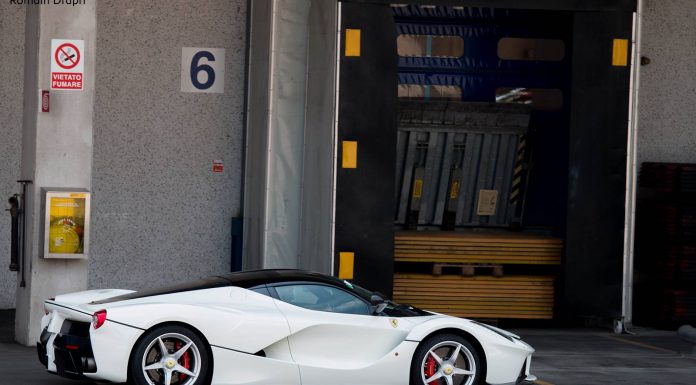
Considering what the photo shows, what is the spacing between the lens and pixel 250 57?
1542cm

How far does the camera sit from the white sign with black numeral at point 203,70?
618 inches

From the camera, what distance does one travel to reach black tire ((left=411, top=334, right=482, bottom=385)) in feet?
30.3

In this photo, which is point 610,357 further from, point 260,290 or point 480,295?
point 260,290

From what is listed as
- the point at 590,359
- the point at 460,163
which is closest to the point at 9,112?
the point at 460,163

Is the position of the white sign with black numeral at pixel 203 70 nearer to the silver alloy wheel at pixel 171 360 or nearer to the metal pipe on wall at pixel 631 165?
the metal pipe on wall at pixel 631 165

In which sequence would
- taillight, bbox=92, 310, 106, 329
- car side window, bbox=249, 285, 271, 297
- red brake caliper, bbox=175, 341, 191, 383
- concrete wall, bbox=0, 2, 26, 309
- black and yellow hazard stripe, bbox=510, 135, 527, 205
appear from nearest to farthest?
taillight, bbox=92, 310, 106, 329 < red brake caliper, bbox=175, 341, 191, 383 < car side window, bbox=249, 285, 271, 297 < concrete wall, bbox=0, 2, 26, 309 < black and yellow hazard stripe, bbox=510, 135, 527, 205

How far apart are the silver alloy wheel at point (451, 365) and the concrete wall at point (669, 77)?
7300mm

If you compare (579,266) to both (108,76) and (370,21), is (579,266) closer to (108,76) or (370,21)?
(370,21)

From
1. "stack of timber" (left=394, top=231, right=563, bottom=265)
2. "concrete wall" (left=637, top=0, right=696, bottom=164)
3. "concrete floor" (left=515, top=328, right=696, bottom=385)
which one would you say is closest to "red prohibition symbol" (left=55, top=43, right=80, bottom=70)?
"stack of timber" (left=394, top=231, right=563, bottom=265)

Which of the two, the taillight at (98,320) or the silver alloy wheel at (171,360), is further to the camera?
the silver alloy wheel at (171,360)

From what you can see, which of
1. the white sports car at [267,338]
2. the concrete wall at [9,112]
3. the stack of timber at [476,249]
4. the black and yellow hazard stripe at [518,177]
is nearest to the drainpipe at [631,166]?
the stack of timber at [476,249]

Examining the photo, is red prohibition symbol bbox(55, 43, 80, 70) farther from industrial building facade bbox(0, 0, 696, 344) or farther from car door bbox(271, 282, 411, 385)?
car door bbox(271, 282, 411, 385)

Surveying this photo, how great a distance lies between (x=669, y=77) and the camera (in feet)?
51.7

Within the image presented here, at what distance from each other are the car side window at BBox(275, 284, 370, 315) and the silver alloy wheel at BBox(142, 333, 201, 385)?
2.91 feet
